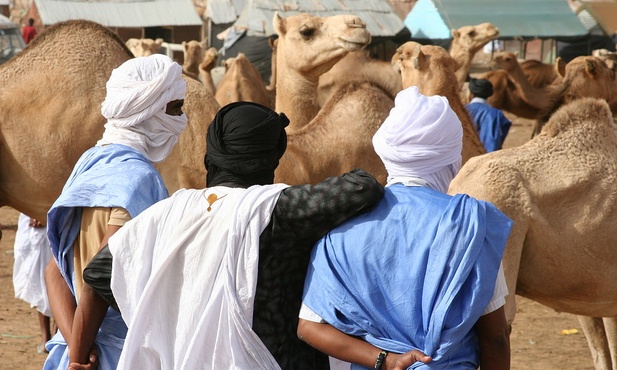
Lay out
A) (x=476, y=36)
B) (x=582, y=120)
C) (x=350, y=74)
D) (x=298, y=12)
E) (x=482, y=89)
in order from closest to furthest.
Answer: (x=582, y=120), (x=476, y=36), (x=350, y=74), (x=482, y=89), (x=298, y=12)

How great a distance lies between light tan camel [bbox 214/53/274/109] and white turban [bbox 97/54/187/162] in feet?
19.7

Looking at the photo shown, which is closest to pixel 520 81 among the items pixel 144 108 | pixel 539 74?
pixel 539 74

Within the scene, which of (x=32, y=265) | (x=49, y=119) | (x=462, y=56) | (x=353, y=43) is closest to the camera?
(x=49, y=119)

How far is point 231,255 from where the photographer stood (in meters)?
2.66

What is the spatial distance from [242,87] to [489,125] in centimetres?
243

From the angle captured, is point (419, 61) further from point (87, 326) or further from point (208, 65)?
point (208, 65)

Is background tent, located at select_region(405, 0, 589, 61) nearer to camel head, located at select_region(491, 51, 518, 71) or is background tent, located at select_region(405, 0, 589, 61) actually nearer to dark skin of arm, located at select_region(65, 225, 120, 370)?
camel head, located at select_region(491, 51, 518, 71)

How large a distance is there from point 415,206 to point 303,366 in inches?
22.9

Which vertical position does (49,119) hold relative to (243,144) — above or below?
below

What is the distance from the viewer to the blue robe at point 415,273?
253 cm

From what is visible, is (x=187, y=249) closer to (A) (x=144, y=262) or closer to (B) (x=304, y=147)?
(A) (x=144, y=262)

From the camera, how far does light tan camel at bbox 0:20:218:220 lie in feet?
19.6

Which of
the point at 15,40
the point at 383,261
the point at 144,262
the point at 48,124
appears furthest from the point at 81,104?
the point at 15,40

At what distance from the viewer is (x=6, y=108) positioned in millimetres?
5969
